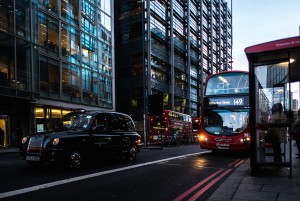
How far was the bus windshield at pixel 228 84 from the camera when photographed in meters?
14.1

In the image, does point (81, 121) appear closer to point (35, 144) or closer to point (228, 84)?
point (35, 144)

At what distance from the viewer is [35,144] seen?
8.39 meters

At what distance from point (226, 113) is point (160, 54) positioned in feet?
116

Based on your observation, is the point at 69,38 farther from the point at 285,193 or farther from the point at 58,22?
the point at 285,193

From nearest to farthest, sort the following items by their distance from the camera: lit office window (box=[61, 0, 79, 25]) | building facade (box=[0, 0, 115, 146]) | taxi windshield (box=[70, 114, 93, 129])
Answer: taxi windshield (box=[70, 114, 93, 129])
building facade (box=[0, 0, 115, 146])
lit office window (box=[61, 0, 79, 25])

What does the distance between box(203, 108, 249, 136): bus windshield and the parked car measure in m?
4.32

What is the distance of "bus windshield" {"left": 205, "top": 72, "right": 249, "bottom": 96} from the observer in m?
14.1

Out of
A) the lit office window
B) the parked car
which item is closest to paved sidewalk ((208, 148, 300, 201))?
the parked car

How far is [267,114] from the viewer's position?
24.9 feet

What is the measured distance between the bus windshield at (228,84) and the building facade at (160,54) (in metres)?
20.2

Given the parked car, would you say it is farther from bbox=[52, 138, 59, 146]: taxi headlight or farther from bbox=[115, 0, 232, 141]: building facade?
bbox=[115, 0, 232, 141]: building facade

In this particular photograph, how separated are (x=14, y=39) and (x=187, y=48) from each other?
133 ft

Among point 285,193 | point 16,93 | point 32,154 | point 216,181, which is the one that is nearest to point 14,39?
point 16,93

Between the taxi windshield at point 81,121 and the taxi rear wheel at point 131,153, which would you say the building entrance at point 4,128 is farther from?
the taxi windshield at point 81,121
